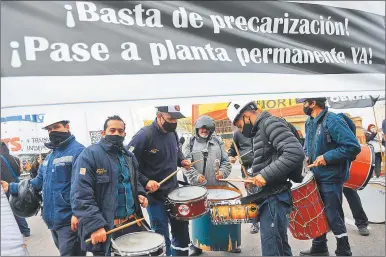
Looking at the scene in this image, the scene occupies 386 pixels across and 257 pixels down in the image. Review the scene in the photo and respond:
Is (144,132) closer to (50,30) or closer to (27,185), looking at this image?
(27,185)

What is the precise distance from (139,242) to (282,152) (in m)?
1.51

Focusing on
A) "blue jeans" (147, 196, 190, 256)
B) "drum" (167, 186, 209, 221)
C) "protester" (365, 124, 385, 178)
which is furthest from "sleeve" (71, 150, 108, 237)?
"protester" (365, 124, 385, 178)

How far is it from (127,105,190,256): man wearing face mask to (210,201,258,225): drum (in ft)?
1.98

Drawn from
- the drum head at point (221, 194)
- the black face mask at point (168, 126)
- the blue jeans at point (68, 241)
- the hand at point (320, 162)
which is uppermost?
the black face mask at point (168, 126)

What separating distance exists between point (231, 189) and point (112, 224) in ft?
6.39

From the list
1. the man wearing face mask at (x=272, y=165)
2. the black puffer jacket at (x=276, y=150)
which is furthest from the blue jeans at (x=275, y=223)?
the black puffer jacket at (x=276, y=150)

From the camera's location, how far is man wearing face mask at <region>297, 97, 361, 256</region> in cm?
387

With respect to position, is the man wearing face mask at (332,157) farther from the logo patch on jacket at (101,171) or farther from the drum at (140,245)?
the logo patch on jacket at (101,171)

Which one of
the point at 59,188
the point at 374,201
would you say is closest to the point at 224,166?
the point at 59,188

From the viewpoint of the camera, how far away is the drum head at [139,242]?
104 inches

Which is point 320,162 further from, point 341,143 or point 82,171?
point 82,171

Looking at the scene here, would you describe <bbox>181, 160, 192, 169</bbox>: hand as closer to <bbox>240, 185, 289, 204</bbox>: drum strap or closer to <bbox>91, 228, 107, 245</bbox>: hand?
<bbox>240, 185, 289, 204</bbox>: drum strap

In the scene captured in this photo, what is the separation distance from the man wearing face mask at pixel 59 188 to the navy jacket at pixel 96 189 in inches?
15.6

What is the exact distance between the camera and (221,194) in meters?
4.38
